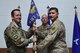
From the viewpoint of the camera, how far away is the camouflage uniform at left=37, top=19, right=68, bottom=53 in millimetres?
3676

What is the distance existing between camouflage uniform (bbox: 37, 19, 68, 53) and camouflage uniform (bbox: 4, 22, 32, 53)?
0.27 m

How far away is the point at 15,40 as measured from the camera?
3863 mm

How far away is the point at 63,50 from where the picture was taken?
12.3 feet

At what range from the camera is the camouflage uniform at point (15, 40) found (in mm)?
3871

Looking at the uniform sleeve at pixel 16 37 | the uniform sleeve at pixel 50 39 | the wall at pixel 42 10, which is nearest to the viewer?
the uniform sleeve at pixel 50 39

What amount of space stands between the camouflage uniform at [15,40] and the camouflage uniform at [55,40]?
27cm

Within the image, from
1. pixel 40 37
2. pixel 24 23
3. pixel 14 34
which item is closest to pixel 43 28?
pixel 40 37

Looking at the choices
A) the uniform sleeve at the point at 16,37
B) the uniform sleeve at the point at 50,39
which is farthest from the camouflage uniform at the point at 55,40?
the uniform sleeve at the point at 16,37

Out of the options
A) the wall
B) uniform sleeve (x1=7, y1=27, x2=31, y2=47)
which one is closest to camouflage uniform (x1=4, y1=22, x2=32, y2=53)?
uniform sleeve (x1=7, y1=27, x2=31, y2=47)

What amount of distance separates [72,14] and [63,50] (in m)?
2.07

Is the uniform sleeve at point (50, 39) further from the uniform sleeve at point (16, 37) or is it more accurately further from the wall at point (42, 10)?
the wall at point (42, 10)

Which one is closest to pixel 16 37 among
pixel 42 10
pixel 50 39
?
pixel 50 39

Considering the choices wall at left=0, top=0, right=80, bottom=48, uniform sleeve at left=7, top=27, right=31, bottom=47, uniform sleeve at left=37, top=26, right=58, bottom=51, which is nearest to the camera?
uniform sleeve at left=37, top=26, right=58, bottom=51

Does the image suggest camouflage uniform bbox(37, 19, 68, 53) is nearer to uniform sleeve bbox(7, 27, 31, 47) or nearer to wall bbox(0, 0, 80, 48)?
uniform sleeve bbox(7, 27, 31, 47)
